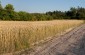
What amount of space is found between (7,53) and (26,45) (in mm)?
2686

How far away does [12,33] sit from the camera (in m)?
15.1

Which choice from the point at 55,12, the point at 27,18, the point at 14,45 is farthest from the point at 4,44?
the point at 55,12

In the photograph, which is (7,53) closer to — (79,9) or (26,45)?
(26,45)

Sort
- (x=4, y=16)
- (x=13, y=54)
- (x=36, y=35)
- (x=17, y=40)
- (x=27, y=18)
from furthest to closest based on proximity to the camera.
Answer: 1. (x=27, y=18)
2. (x=4, y=16)
3. (x=36, y=35)
4. (x=17, y=40)
5. (x=13, y=54)

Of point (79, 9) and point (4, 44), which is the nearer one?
point (4, 44)

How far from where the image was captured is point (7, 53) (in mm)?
12484

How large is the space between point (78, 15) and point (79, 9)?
5823 mm

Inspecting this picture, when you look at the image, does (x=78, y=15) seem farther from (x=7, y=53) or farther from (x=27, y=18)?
(x=7, y=53)

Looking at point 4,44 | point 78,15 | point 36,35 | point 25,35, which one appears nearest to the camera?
point 4,44

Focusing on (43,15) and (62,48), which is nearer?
(62,48)

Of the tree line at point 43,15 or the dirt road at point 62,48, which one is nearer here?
the dirt road at point 62,48

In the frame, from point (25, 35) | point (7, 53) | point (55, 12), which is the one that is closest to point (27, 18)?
point (55, 12)

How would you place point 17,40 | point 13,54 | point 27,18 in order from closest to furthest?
point 13,54
point 17,40
point 27,18

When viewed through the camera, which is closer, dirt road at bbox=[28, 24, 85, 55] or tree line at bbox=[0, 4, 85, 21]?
dirt road at bbox=[28, 24, 85, 55]
